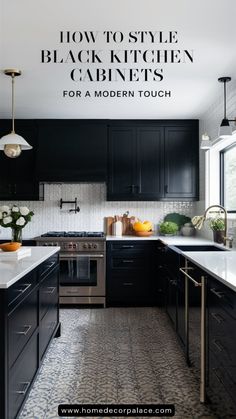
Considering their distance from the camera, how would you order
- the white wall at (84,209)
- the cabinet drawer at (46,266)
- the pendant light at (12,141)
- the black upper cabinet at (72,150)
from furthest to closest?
the white wall at (84,209) → the black upper cabinet at (72,150) → the pendant light at (12,141) → the cabinet drawer at (46,266)

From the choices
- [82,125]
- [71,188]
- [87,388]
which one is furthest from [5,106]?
[87,388]

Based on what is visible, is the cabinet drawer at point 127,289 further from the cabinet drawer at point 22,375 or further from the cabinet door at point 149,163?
the cabinet drawer at point 22,375

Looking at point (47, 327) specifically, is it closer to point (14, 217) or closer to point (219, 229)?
point (14, 217)

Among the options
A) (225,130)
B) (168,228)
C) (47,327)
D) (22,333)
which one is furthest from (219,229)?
(22,333)

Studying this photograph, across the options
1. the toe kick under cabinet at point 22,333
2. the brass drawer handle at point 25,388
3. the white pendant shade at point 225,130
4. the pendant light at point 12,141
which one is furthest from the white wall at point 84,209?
the brass drawer handle at point 25,388

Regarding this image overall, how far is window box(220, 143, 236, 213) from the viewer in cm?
456

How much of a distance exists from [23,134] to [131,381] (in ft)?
12.0

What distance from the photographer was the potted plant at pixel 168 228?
211 inches

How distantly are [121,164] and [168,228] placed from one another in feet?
3.53

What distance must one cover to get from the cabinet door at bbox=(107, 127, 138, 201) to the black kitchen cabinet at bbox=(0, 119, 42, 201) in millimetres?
1013

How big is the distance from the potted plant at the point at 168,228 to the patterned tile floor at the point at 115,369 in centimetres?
132

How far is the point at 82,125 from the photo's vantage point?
17.6 ft

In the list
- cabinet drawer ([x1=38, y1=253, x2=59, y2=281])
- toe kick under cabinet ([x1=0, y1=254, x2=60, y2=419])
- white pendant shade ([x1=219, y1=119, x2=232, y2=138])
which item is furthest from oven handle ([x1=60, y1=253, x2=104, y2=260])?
white pendant shade ([x1=219, y1=119, x2=232, y2=138])

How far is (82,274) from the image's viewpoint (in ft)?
16.5
